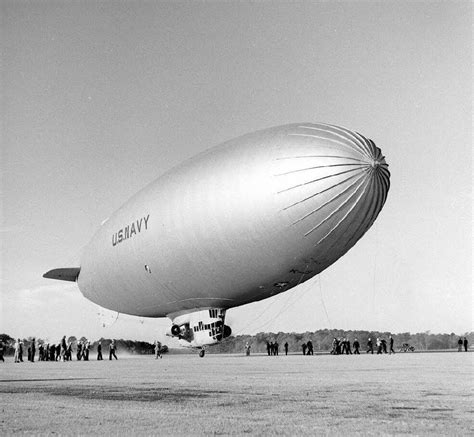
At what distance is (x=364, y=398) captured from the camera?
1090 cm

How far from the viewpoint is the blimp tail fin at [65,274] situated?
44.7m

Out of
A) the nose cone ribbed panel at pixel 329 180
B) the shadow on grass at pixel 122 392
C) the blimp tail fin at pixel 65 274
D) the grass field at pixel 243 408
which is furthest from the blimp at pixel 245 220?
the shadow on grass at pixel 122 392

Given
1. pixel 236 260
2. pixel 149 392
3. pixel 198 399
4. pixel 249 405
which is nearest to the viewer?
pixel 249 405

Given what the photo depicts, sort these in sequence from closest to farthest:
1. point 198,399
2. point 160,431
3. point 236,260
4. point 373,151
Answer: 1. point 160,431
2. point 198,399
3. point 373,151
4. point 236,260

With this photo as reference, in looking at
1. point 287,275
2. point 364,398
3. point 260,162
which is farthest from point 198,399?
point 287,275

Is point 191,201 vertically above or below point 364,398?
above

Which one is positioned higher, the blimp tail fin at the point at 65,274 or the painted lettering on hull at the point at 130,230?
the painted lettering on hull at the point at 130,230

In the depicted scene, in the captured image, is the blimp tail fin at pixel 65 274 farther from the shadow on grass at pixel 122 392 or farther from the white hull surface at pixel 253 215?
the shadow on grass at pixel 122 392

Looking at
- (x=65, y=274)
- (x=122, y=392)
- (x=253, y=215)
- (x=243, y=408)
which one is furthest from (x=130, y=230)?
(x=243, y=408)

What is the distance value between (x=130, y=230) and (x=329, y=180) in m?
14.5

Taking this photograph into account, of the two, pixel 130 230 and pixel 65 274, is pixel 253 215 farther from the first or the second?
pixel 65 274

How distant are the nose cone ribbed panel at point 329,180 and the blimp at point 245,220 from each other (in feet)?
0.14

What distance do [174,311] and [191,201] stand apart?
1007 centimetres

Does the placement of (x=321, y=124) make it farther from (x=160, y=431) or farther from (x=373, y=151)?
(x=160, y=431)
